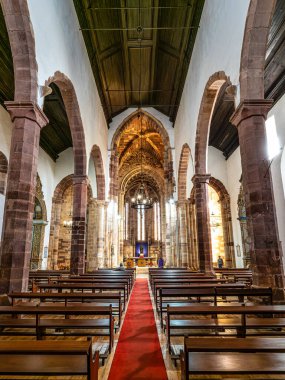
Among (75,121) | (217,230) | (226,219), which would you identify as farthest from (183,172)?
(75,121)

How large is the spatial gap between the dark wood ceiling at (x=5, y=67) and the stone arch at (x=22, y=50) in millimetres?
2321

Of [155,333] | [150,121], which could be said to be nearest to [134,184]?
[150,121]

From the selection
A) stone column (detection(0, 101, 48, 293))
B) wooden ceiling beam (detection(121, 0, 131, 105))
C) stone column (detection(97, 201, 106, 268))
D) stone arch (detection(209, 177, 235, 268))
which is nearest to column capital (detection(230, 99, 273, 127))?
stone column (detection(0, 101, 48, 293))

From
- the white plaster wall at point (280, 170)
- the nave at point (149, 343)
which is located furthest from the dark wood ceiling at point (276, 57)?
the nave at point (149, 343)

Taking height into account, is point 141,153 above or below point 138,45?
below

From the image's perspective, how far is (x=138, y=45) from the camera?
1145 centimetres

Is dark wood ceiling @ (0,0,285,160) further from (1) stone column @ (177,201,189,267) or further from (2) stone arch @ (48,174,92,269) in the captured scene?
(1) stone column @ (177,201,189,267)

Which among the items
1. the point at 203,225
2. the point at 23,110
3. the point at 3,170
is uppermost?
the point at 3,170

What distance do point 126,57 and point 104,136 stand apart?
4524 millimetres

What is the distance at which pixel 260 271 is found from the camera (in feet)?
15.9

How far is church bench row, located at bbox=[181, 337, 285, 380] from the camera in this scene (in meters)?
1.70

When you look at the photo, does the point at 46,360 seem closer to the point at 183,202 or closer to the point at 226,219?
the point at 183,202

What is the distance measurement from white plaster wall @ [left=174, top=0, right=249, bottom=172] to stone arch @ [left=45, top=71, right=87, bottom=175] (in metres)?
4.47

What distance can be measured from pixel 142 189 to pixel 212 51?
11109mm
